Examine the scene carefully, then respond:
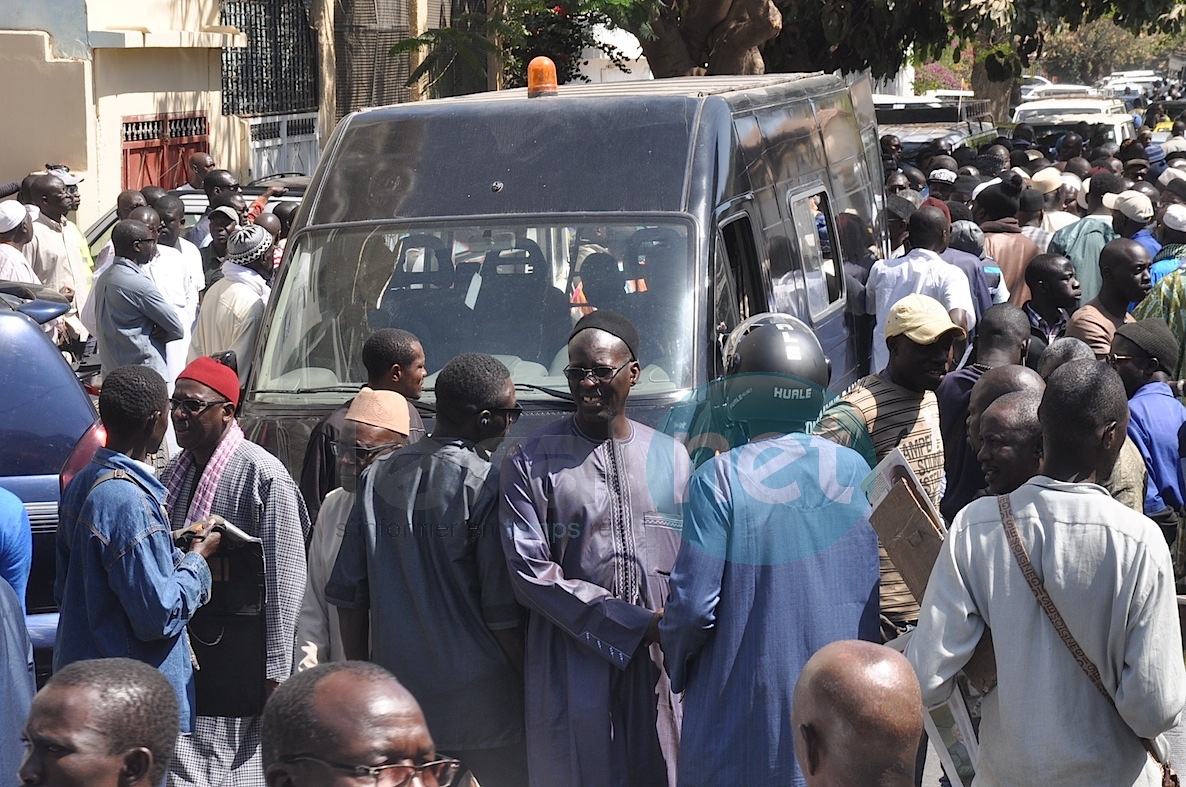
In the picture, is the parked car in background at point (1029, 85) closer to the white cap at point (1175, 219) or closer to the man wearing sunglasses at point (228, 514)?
the white cap at point (1175, 219)

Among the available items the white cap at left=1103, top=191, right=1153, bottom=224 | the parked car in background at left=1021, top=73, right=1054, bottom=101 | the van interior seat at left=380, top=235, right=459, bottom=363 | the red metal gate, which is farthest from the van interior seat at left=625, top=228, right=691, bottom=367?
the parked car in background at left=1021, top=73, right=1054, bottom=101

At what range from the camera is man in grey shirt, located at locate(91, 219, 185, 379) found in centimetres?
802

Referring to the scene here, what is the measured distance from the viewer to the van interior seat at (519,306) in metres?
5.62

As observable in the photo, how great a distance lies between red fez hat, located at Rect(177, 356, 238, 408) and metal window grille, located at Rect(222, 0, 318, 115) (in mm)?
12851

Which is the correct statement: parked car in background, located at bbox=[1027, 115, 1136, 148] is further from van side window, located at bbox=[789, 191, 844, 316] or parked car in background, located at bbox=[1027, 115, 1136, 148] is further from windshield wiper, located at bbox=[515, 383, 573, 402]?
windshield wiper, located at bbox=[515, 383, 573, 402]

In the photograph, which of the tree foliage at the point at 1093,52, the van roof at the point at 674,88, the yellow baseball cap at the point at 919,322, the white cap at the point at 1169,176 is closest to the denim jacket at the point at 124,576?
the yellow baseball cap at the point at 919,322

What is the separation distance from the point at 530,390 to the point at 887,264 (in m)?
3.22

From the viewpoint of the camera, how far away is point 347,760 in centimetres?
235

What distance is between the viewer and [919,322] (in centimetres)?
494

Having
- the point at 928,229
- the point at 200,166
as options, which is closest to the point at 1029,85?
the point at 200,166

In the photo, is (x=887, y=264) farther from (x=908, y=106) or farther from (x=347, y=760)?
(x=908, y=106)

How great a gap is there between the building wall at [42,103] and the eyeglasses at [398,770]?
40.6 ft

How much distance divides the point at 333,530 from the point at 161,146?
12147 mm

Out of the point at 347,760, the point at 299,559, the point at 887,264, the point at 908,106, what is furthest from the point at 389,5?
the point at 347,760
